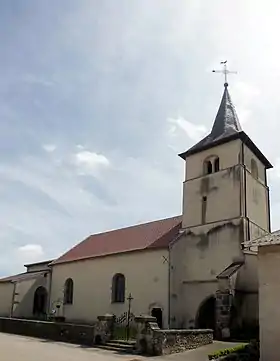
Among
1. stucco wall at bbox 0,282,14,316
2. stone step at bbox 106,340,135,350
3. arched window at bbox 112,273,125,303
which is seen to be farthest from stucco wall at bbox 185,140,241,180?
stucco wall at bbox 0,282,14,316

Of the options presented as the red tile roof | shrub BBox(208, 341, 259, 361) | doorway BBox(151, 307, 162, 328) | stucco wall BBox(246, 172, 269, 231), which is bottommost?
shrub BBox(208, 341, 259, 361)

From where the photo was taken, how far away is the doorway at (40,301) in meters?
36.3

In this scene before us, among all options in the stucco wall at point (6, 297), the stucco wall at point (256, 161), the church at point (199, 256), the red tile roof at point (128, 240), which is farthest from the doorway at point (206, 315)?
the stucco wall at point (6, 297)

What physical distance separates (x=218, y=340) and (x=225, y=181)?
10579mm

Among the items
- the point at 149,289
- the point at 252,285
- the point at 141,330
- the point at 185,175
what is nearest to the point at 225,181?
the point at 185,175

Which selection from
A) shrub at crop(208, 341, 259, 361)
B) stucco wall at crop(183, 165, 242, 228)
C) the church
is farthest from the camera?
stucco wall at crop(183, 165, 242, 228)

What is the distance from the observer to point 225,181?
27.1m

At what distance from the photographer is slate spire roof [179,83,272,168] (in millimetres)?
28095

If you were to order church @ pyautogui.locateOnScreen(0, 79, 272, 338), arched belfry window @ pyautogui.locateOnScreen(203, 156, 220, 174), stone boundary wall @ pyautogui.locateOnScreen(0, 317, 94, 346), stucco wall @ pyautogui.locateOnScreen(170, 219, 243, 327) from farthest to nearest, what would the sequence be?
arched belfry window @ pyautogui.locateOnScreen(203, 156, 220, 174) → stucco wall @ pyautogui.locateOnScreen(170, 219, 243, 327) → church @ pyautogui.locateOnScreen(0, 79, 272, 338) → stone boundary wall @ pyautogui.locateOnScreen(0, 317, 94, 346)

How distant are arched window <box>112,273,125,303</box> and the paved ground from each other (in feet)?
32.2

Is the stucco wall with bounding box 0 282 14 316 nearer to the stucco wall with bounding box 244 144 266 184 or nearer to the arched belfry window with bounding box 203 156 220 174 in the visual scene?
the arched belfry window with bounding box 203 156 220 174

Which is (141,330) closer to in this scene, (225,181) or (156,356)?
(156,356)

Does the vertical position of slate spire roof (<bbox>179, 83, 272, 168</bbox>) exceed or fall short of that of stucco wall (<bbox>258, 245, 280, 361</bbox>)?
it exceeds it

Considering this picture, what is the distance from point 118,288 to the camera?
29.6 metres
